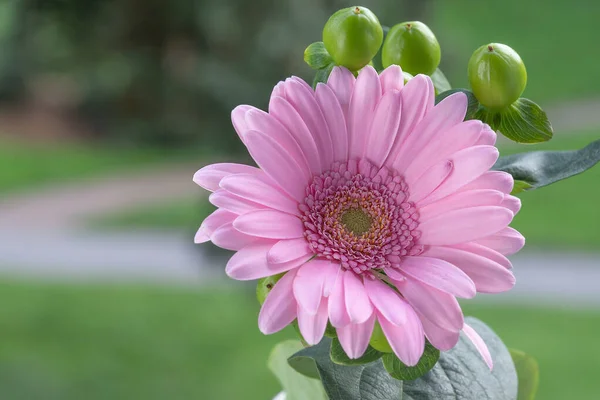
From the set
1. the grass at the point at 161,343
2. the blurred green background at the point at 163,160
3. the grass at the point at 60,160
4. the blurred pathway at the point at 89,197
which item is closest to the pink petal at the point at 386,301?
the blurred green background at the point at 163,160

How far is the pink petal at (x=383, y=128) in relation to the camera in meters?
0.32

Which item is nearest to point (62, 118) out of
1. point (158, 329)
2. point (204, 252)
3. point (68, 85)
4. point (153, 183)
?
point (68, 85)

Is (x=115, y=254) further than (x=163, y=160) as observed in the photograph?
No

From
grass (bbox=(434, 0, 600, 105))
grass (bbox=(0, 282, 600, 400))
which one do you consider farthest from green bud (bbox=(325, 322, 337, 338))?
grass (bbox=(434, 0, 600, 105))

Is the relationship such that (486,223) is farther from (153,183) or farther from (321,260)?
(153,183)

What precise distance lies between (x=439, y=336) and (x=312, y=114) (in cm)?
10

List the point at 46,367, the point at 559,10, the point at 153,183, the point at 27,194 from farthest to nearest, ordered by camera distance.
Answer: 1. the point at 559,10
2. the point at 153,183
3. the point at 27,194
4. the point at 46,367

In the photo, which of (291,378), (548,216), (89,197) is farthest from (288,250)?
(89,197)

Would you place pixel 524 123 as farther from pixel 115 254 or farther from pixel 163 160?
pixel 163 160

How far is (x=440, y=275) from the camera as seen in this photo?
30cm

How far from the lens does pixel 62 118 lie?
4117 mm

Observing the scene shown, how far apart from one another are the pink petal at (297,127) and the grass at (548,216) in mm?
2208

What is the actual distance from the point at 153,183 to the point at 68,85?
0.92 m

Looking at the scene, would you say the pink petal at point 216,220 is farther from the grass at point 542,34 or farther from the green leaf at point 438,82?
the grass at point 542,34
